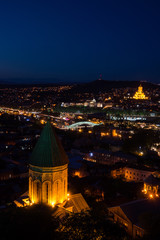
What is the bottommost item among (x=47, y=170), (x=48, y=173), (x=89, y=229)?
(x=89, y=229)

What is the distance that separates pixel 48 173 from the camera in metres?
9.38

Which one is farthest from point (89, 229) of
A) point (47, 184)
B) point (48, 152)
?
point (48, 152)

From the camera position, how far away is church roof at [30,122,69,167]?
9.32 meters

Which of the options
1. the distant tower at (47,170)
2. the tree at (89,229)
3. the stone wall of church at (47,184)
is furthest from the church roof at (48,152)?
the tree at (89,229)

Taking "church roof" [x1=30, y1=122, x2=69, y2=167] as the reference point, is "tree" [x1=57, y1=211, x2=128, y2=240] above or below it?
below

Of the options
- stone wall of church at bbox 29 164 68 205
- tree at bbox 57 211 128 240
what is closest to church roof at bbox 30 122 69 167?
stone wall of church at bbox 29 164 68 205

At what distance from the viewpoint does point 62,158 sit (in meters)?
9.59

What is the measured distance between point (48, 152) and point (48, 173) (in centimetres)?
72

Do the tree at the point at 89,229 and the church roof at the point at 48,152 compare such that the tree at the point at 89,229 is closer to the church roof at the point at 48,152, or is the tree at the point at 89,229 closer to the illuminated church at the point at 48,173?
the illuminated church at the point at 48,173

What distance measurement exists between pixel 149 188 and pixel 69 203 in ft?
38.1

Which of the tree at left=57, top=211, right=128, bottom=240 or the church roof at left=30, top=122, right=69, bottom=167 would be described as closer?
the tree at left=57, top=211, right=128, bottom=240

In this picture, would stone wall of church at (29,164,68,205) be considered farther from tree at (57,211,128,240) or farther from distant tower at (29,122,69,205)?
tree at (57,211,128,240)

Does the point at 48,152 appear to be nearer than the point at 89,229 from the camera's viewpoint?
No

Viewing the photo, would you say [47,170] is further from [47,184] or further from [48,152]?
[48,152]
